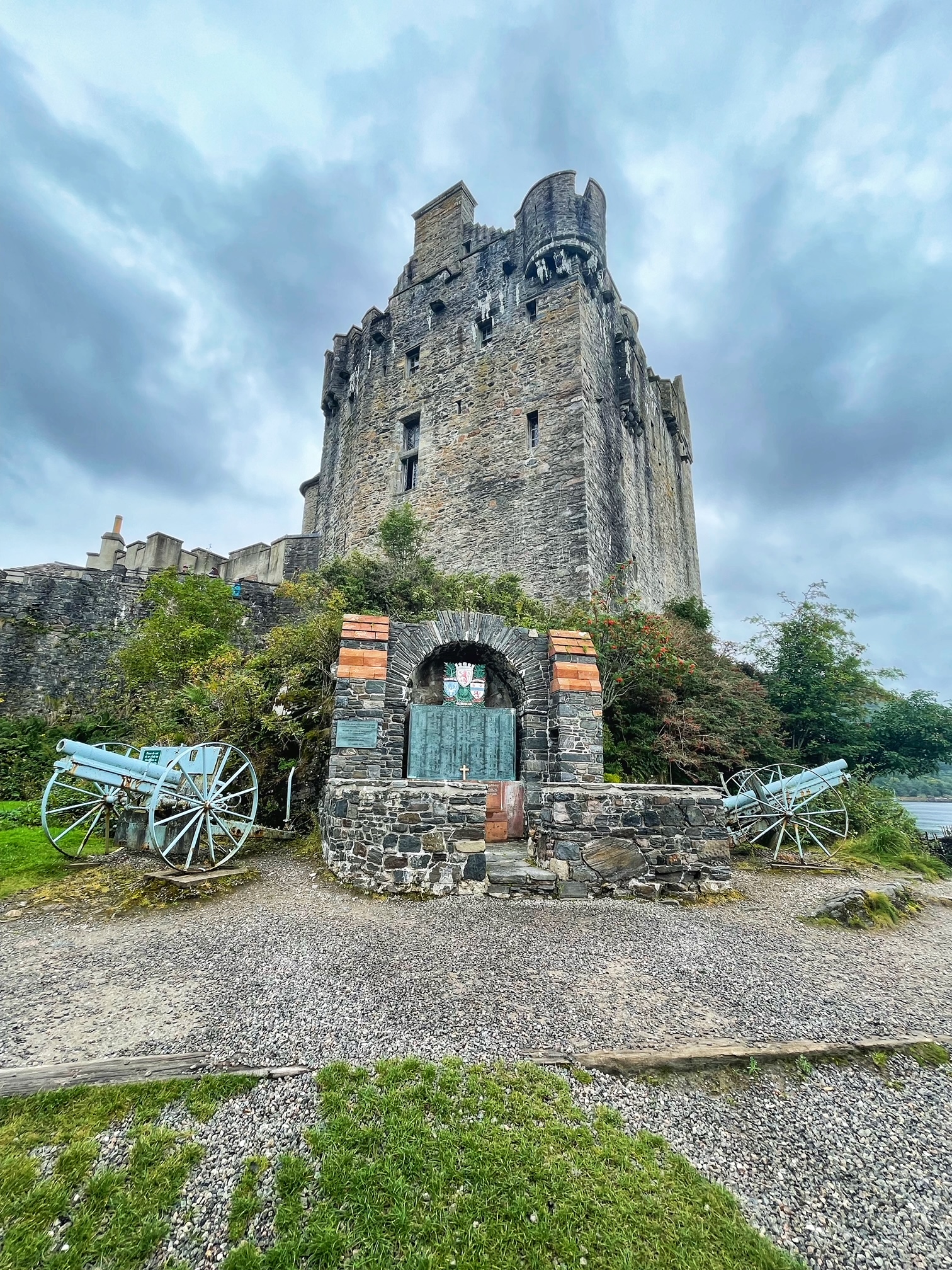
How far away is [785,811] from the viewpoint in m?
8.32

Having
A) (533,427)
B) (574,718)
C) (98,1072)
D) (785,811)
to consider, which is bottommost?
(98,1072)

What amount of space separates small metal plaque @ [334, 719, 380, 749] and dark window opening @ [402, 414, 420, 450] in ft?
48.0

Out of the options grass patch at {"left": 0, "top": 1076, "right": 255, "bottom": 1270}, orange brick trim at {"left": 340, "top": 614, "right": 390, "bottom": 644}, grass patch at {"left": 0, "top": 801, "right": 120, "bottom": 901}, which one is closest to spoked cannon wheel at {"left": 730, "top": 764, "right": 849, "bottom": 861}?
orange brick trim at {"left": 340, "top": 614, "right": 390, "bottom": 644}

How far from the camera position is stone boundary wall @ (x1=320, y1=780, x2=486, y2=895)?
6078 millimetres

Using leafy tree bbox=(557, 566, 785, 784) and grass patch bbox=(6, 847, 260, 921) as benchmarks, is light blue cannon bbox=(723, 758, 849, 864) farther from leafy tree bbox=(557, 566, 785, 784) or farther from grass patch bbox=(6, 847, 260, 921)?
grass patch bbox=(6, 847, 260, 921)

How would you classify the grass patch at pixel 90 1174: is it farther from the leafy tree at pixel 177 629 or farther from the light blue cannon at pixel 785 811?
the leafy tree at pixel 177 629

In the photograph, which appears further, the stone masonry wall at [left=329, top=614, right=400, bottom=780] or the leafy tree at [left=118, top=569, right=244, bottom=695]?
the leafy tree at [left=118, top=569, right=244, bottom=695]

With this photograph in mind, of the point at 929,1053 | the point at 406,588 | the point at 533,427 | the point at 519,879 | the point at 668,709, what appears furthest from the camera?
the point at 533,427

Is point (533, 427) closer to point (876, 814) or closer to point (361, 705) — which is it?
point (361, 705)

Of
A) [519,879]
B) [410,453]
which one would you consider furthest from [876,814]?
[410,453]

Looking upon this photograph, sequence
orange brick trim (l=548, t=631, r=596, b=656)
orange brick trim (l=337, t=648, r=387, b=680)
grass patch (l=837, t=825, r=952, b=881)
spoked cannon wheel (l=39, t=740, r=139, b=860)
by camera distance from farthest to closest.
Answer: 1. orange brick trim (l=548, t=631, r=596, b=656)
2. grass patch (l=837, t=825, r=952, b=881)
3. orange brick trim (l=337, t=648, r=387, b=680)
4. spoked cannon wheel (l=39, t=740, r=139, b=860)

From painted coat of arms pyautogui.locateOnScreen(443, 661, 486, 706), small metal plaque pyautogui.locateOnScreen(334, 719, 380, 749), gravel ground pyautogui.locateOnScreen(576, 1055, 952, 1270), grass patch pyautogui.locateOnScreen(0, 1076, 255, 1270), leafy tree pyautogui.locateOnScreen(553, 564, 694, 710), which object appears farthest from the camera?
leafy tree pyautogui.locateOnScreen(553, 564, 694, 710)

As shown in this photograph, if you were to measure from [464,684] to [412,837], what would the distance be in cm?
295

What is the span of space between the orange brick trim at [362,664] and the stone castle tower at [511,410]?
8.10 metres
